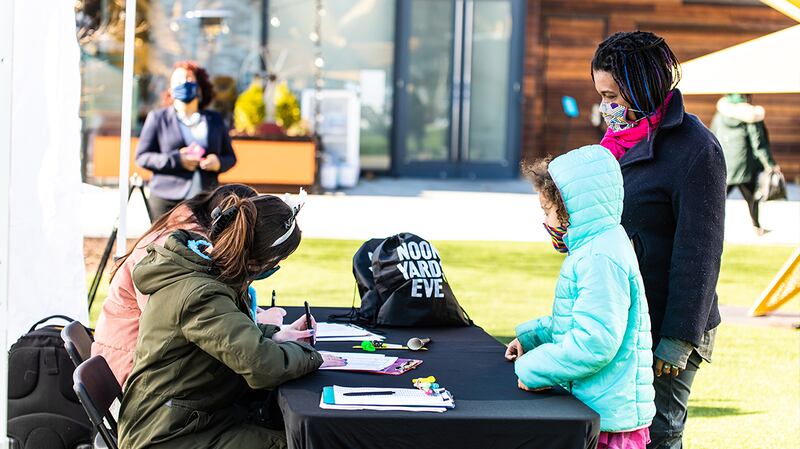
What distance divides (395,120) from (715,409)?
505 inches

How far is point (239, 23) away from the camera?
697 inches

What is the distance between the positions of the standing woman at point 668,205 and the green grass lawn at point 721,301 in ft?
6.19

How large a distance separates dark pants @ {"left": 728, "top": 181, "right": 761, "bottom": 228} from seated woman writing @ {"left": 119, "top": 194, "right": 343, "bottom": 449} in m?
10.3

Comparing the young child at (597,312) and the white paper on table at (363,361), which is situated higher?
the young child at (597,312)

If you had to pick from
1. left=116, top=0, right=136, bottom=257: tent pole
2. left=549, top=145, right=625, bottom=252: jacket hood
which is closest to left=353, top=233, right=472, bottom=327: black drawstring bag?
left=549, top=145, right=625, bottom=252: jacket hood

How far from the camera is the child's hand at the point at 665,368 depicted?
326 cm

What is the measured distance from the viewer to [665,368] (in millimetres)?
3271

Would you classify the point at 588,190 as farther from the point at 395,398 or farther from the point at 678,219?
the point at 395,398

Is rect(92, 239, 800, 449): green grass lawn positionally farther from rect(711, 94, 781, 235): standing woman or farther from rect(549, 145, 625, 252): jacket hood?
rect(549, 145, 625, 252): jacket hood

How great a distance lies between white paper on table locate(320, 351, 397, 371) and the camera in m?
3.24

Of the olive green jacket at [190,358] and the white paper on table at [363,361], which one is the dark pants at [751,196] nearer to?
the white paper on table at [363,361]

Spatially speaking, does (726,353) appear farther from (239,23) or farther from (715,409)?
(239,23)

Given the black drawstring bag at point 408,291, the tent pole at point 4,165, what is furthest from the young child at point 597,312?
the tent pole at point 4,165

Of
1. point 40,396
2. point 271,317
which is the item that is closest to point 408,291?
point 271,317
